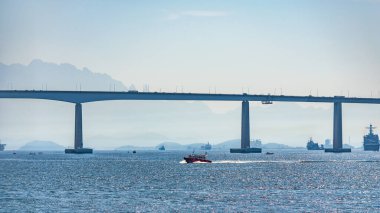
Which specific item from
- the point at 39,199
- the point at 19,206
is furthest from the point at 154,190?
the point at 19,206

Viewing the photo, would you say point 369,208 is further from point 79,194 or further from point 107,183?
point 107,183

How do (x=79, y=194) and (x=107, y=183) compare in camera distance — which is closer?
(x=79, y=194)

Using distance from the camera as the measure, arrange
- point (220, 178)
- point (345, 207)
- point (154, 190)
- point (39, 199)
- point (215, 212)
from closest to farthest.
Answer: point (215, 212), point (345, 207), point (39, 199), point (154, 190), point (220, 178)

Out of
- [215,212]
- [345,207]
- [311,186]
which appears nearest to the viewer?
[215,212]

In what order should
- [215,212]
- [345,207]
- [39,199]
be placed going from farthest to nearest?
[39,199] < [345,207] < [215,212]

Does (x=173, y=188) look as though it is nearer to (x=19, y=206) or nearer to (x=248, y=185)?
(x=248, y=185)

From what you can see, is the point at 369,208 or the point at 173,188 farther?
the point at 173,188

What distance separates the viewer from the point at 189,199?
9412cm

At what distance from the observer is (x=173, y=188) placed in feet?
369

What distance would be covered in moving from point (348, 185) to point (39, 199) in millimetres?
45202

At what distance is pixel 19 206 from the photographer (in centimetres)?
8569

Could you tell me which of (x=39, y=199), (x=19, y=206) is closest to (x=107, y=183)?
(x=39, y=199)

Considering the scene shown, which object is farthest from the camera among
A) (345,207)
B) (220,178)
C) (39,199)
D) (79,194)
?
(220,178)

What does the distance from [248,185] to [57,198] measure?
32144 millimetres
